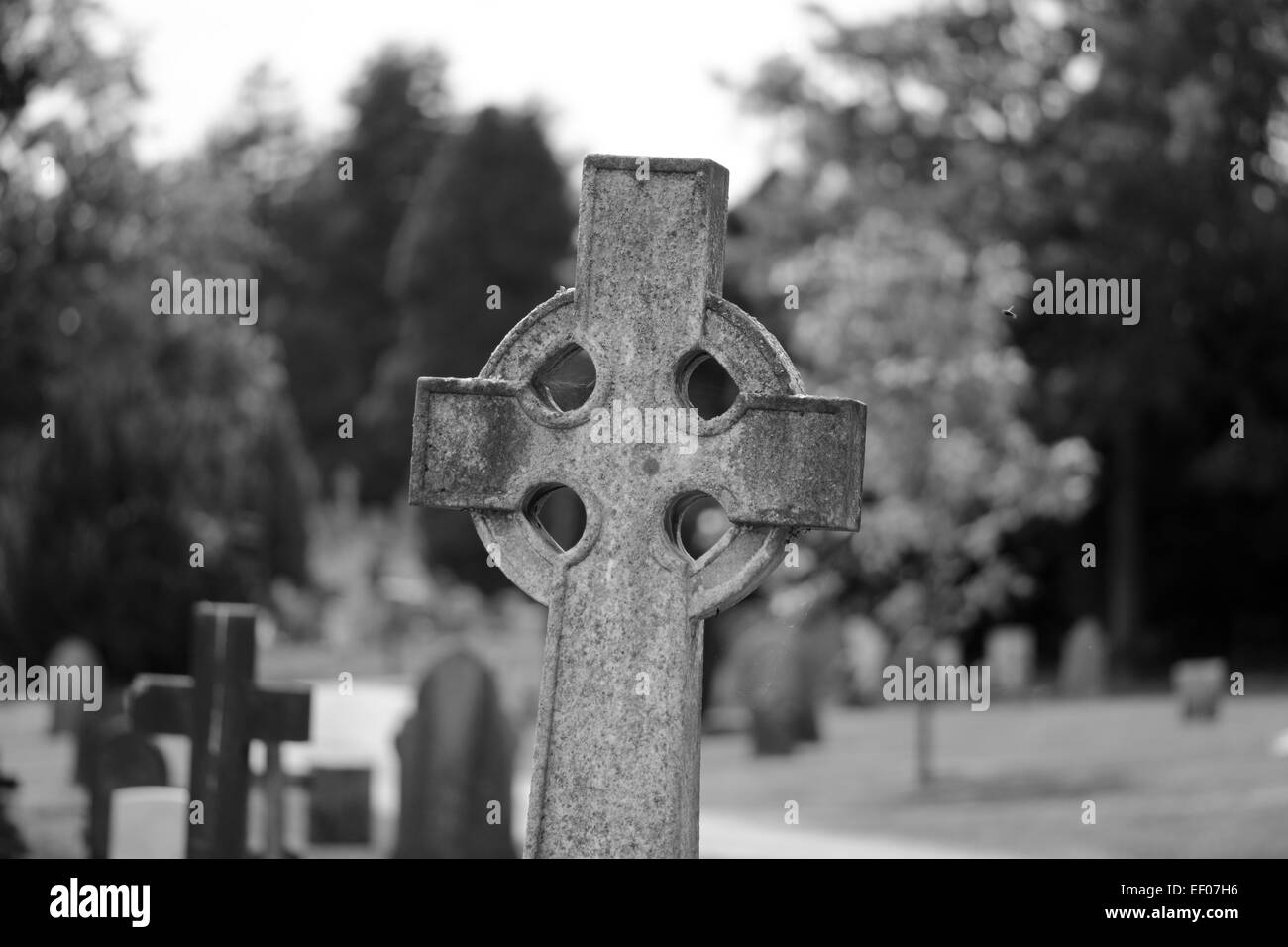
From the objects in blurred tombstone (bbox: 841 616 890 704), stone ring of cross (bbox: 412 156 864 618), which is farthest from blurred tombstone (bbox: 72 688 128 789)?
blurred tombstone (bbox: 841 616 890 704)

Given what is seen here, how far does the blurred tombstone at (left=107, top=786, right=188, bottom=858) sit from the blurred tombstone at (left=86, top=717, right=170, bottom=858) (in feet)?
5.21

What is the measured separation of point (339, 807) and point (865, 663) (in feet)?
50.1

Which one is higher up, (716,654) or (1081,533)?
(1081,533)

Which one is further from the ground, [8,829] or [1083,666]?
[1083,666]

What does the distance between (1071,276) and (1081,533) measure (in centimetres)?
594

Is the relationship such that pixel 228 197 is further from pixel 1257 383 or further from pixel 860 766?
pixel 1257 383

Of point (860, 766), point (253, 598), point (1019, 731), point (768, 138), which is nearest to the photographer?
point (860, 766)

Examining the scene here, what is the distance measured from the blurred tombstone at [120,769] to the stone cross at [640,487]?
6584mm

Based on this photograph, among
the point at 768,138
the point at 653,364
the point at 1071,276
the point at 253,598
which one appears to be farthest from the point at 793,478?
the point at 768,138

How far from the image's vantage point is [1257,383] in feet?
107

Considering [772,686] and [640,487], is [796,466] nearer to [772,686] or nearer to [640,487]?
[640,487]

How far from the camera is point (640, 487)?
5.68 m

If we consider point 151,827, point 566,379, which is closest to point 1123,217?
point 151,827

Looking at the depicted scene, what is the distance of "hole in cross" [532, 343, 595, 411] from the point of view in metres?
5.85
